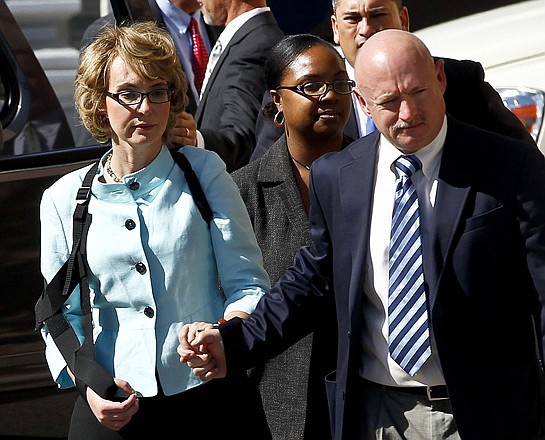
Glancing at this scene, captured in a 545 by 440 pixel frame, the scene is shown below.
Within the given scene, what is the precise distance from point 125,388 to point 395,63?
3.50 feet

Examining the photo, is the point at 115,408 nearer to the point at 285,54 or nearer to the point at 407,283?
the point at 407,283

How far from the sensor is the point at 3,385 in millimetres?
4652

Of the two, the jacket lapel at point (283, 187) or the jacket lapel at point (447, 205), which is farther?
the jacket lapel at point (283, 187)

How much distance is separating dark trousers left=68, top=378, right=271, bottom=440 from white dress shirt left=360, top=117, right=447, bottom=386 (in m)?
0.39

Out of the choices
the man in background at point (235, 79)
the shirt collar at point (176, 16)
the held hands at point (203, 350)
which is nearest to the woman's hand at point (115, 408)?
the held hands at point (203, 350)

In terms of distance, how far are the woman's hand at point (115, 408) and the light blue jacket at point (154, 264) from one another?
1.9 inches

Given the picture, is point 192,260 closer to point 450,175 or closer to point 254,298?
point 254,298

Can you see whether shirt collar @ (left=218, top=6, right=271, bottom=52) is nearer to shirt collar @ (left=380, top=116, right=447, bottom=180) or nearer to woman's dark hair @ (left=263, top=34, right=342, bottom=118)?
woman's dark hair @ (left=263, top=34, right=342, bottom=118)

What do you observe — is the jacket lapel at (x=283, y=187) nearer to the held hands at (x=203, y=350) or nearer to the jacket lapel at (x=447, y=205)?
the held hands at (x=203, y=350)

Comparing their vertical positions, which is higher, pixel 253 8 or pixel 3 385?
pixel 253 8

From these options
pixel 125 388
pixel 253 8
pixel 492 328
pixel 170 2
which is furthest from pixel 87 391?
pixel 170 2

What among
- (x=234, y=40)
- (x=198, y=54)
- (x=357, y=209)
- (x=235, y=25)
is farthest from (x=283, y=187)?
(x=198, y=54)

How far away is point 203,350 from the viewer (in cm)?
311

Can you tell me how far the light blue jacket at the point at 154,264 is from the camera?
3191mm
